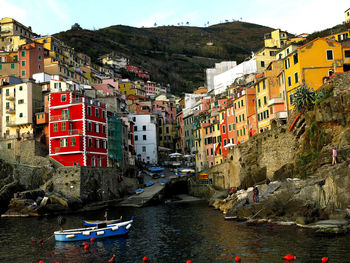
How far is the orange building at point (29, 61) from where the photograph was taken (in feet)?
320

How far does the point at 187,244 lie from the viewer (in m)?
35.5

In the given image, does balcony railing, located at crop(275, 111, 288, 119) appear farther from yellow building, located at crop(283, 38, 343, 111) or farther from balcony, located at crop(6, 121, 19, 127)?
balcony, located at crop(6, 121, 19, 127)

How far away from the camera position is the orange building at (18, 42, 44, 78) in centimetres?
9744

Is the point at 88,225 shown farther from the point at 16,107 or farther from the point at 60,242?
the point at 16,107

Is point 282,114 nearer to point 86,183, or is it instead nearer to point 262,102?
point 262,102

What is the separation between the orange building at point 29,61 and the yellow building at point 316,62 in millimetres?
69430

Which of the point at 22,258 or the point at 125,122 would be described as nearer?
the point at 22,258

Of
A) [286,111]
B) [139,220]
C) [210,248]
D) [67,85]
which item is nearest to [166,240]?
[210,248]

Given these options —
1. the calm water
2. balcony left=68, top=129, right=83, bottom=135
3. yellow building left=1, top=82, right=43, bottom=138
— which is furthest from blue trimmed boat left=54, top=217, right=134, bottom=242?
yellow building left=1, top=82, right=43, bottom=138

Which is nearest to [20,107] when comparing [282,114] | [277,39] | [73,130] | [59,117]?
[59,117]

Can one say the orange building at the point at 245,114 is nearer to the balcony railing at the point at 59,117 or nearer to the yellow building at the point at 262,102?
the yellow building at the point at 262,102

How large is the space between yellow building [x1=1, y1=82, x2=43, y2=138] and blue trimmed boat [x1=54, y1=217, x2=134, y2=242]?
4399 centimetres

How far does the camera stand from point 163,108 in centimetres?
14625

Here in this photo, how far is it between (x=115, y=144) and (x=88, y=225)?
38.8 metres
